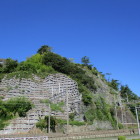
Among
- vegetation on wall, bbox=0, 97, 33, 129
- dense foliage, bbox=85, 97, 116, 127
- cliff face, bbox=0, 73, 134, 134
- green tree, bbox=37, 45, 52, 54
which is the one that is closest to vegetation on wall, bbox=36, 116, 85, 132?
cliff face, bbox=0, 73, 134, 134

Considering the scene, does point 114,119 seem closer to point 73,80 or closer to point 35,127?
point 73,80

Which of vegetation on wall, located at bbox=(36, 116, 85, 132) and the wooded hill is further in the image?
the wooded hill

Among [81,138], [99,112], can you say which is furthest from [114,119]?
[81,138]

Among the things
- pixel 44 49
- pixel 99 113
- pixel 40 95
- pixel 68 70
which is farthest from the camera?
pixel 44 49

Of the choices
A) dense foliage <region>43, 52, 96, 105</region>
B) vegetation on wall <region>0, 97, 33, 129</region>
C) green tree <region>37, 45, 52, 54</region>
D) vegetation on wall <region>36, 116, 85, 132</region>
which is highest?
green tree <region>37, 45, 52, 54</region>

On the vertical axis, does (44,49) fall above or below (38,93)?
above

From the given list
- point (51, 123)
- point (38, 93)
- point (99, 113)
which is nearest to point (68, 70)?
point (38, 93)

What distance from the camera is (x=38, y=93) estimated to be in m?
33.1

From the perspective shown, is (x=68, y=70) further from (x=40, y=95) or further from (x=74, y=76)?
(x=40, y=95)

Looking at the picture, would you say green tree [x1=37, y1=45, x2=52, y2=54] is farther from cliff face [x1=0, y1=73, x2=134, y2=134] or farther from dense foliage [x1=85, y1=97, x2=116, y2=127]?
dense foliage [x1=85, y1=97, x2=116, y2=127]

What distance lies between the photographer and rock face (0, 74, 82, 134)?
24953 mm

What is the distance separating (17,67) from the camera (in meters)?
38.2

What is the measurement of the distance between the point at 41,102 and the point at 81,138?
10.0 m

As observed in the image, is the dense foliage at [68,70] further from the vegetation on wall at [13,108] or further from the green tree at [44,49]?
the green tree at [44,49]
